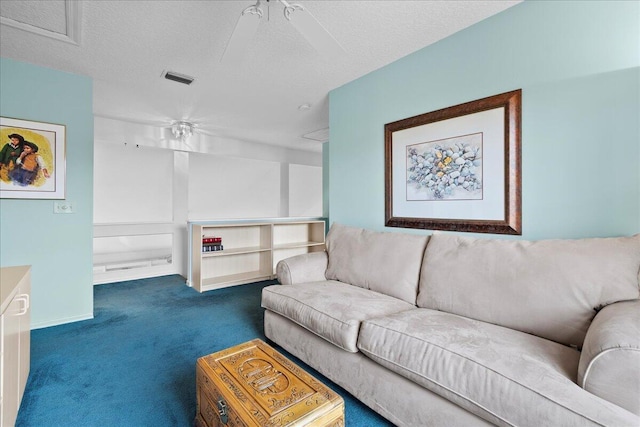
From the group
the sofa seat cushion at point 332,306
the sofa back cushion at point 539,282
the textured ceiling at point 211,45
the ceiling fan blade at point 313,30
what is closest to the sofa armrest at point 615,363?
the sofa back cushion at point 539,282

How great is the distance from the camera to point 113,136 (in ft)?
13.9

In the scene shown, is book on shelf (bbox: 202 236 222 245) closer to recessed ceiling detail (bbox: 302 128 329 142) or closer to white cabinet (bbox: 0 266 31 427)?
white cabinet (bbox: 0 266 31 427)

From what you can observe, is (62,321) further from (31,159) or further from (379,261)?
(379,261)

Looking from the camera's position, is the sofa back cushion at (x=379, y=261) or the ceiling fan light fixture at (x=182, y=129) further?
the ceiling fan light fixture at (x=182, y=129)

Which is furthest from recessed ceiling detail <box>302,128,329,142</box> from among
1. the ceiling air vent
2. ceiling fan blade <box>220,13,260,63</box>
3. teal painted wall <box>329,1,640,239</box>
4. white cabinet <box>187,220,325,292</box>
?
ceiling fan blade <box>220,13,260,63</box>

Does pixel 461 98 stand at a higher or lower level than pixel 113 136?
lower

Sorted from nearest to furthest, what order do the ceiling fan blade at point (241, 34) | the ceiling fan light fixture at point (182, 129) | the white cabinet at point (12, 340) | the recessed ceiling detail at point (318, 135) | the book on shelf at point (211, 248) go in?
the white cabinet at point (12, 340), the ceiling fan blade at point (241, 34), the book on shelf at point (211, 248), the ceiling fan light fixture at point (182, 129), the recessed ceiling detail at point (318, 135)

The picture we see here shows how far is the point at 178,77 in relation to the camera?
2.89m

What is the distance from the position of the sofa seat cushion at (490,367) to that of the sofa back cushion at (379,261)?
44cm

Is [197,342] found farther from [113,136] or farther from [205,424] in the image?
[113,136]

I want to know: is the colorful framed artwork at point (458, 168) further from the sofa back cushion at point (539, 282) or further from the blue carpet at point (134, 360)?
the blue carpet at point (134, 360)

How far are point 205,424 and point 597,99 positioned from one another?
2.58 meters

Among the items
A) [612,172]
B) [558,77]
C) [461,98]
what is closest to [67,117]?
[461,98]

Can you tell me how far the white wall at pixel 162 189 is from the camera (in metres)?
4.23
